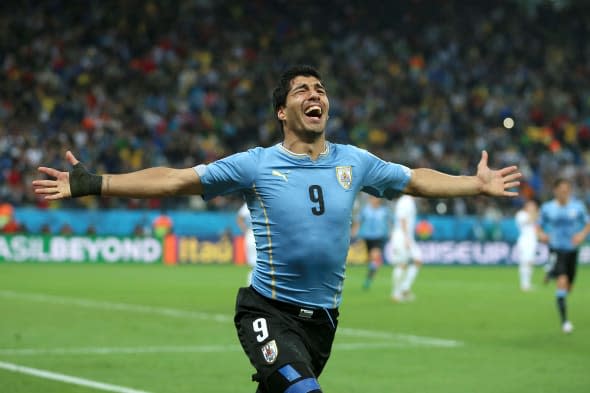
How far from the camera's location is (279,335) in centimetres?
638

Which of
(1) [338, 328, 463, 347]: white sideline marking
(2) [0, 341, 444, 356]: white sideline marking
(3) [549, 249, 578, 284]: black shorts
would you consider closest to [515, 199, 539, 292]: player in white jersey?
(3) [549, 249, 578, 284]: black shorts

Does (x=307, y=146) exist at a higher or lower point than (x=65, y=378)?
higher

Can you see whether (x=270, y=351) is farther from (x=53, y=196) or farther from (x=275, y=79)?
(x=275, y=79)

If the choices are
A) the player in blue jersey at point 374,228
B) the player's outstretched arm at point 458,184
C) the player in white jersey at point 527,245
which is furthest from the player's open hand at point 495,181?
the player in white jersey at point 527,245

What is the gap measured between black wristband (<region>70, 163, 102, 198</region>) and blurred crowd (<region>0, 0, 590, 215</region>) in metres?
26.9

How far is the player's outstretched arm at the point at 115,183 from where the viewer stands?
20.7 feet

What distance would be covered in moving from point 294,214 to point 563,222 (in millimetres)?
11485

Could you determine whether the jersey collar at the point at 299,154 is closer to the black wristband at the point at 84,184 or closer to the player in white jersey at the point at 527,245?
the black wristband at the point at 84,184

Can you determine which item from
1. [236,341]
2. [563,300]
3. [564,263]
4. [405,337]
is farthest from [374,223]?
[236,341]

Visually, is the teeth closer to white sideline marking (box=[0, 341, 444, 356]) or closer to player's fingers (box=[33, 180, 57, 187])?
player's fingers (box=[33, 180, 57, 187])

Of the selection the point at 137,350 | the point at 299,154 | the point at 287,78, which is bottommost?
the point at 137,350

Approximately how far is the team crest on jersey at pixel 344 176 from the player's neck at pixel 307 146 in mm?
165

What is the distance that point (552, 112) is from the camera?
4403cm

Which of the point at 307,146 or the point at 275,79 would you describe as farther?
the point at 275,79
